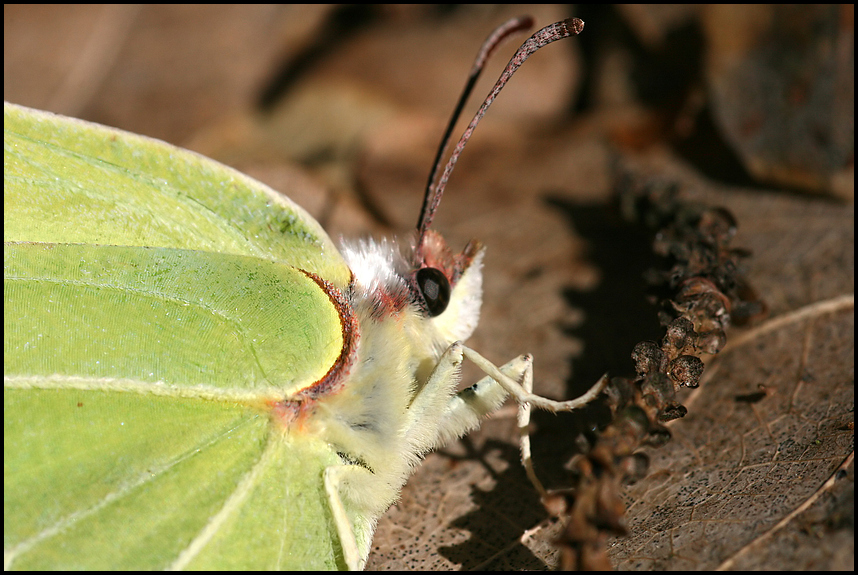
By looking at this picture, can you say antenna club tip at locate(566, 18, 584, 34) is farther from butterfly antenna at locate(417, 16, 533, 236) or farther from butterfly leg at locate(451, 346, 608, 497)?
butterfly leg at locate(451, 346, 608, 497)

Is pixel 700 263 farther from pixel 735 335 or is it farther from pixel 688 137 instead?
pixel 688 137

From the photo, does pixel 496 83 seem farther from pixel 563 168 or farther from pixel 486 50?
pixel 563 168

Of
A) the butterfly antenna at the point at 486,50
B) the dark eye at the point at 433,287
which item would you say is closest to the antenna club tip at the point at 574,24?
the butterfly antenna at the point at 486,50

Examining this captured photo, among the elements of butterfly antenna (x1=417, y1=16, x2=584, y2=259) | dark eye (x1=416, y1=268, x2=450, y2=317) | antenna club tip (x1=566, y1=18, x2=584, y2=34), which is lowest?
dark eye (x1=416, y1=268, x2=450, y2=317)

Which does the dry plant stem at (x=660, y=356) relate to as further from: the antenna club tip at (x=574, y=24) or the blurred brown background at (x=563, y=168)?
the antenna club tip at (x=574, y=24)

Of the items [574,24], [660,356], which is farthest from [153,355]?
[574,24]

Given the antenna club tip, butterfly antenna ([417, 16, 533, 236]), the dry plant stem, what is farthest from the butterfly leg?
the antenna club tip
